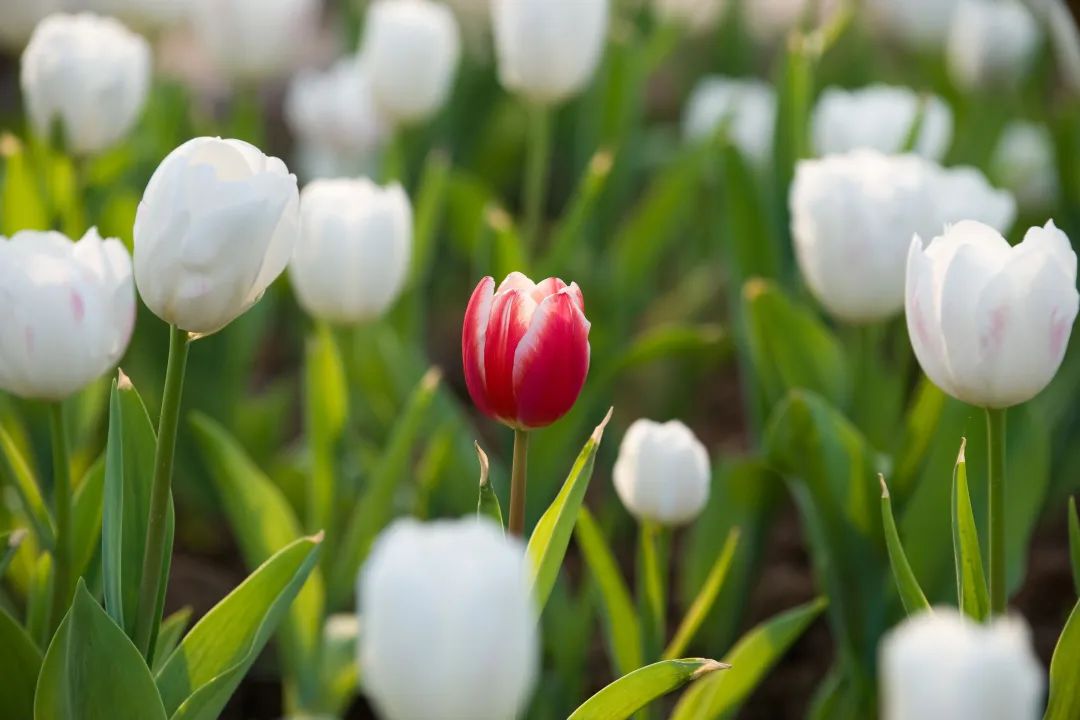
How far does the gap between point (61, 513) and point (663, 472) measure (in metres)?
0.42

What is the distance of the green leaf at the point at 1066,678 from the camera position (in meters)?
0.82

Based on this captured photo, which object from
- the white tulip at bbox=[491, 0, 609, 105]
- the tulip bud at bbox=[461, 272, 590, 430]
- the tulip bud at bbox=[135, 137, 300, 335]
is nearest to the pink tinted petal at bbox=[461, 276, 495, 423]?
the tulip bud at bbox=[461, 272, 590, 430]

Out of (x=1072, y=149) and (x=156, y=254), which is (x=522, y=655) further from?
(x=1072, y=149)

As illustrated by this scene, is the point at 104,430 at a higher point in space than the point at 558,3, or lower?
lower

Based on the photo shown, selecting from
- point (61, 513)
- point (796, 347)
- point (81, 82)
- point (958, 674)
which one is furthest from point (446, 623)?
point (81, 82)

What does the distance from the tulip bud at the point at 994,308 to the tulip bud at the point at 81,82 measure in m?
0.91

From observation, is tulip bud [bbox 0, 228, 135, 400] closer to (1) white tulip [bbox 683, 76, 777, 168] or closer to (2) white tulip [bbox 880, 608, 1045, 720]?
(2) white tulip [bbox 880, 608, 1045, 720]

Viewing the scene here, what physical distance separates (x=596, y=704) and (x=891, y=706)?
35cm

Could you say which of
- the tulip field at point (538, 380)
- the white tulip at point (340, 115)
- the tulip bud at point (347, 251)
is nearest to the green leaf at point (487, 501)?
the tulip field at point (538, 380)

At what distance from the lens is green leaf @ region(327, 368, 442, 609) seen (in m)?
1.13

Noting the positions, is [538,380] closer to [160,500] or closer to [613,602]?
[160,500]

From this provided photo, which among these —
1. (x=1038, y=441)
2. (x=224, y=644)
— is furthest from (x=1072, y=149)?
(x=224, y=644)

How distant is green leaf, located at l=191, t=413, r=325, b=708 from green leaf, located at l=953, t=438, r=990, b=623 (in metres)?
0.58

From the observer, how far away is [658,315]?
1.97 metres
